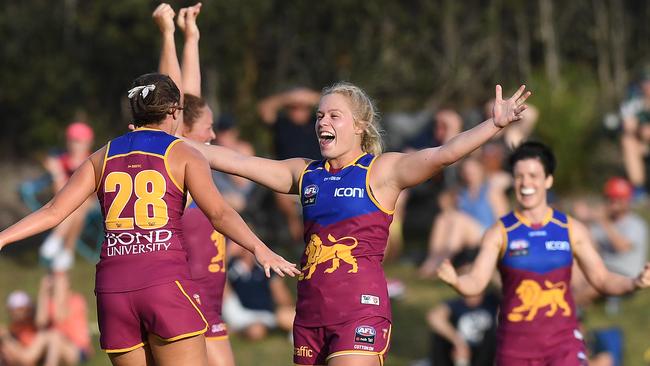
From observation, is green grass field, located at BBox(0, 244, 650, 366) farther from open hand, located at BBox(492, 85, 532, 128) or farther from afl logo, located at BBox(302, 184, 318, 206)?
open hand, located at BBox(492, 85, 532, 128)

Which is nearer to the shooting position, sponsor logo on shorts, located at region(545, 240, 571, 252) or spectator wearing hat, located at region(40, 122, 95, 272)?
sponsor logo on shorts, located at region(545, 240, 571, 252)

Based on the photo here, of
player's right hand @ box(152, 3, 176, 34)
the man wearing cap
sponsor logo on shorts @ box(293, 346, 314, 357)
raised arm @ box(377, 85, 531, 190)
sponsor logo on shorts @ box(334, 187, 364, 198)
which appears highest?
player's right hand @ box(152, 3, 176, 34)

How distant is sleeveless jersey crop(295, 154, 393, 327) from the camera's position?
5.54 metres

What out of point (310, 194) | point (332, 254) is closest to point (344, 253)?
point (332, 254)

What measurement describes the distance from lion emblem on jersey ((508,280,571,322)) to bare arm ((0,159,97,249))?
2687mm

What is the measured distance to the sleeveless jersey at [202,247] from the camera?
21.9ft

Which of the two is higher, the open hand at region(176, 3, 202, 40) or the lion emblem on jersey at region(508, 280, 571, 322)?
the open hand at region(176, 3, 202, 40)

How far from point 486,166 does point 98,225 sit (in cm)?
525

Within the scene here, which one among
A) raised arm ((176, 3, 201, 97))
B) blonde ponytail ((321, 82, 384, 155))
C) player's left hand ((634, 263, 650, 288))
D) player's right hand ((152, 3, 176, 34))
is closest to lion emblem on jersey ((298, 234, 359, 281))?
blonde ponytail ((321, 82, 384, 155))

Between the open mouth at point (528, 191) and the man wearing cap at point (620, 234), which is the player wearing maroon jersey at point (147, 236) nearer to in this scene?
the open mouth at point (528, 191)

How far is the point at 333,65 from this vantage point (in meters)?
15.2

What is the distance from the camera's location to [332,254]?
221 inches

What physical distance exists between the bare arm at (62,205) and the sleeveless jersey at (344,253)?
45.5 inches

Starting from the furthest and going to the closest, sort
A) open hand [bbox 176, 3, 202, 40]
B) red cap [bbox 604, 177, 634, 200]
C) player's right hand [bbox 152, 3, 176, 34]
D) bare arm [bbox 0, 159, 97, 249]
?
red cap [bbox 604, 177, 634, 200] < open hand [bbox 176, 3, 202, 40] < player's right hand [bbox 152, 3, 176, 34] < bare arm [bbox 0, 159, 97, 249]
